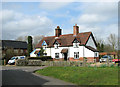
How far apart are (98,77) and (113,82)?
5.72ft

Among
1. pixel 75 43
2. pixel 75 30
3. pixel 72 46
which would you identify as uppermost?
pixel 75 30

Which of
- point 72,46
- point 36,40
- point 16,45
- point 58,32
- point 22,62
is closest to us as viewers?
point 22,62

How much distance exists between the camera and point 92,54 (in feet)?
127

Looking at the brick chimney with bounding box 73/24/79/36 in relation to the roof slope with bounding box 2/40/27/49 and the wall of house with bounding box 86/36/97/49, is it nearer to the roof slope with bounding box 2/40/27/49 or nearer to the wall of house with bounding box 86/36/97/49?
the wall of house with bounding box 86/36/97/49

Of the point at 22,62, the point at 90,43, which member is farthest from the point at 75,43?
the point at 22,62

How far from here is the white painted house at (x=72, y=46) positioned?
39.6 m

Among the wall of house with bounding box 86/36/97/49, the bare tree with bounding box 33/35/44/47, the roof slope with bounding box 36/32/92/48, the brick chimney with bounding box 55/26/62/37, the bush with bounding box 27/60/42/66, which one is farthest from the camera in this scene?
the bare tree with bounding box 33/35/44/47

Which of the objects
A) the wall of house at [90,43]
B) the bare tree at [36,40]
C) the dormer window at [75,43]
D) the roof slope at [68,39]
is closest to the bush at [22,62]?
the roof slope at [68,39]

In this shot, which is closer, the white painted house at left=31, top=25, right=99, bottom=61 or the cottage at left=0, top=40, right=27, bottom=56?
the white painted house at left=31, top=25, right=99, bottom=61

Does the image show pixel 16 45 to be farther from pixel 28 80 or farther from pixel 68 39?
pixel 28 80

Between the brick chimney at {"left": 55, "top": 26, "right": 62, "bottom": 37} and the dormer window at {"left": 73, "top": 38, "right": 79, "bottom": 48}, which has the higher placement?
the brick chimney at {"left": 55, "top": 26, "right": 62, "bottom": 37}

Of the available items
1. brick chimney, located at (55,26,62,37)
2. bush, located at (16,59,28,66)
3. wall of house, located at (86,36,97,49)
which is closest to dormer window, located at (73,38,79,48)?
wall of house, located at (86,36,97,49)

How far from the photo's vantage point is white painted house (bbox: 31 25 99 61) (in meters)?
39.6

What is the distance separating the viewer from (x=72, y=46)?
41.7 meters
